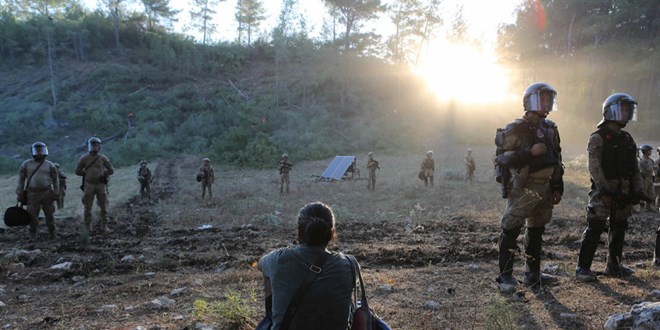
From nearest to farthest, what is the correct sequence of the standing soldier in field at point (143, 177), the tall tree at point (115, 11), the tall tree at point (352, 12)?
1. the standing soldier in field at point (143, 177)
2. the tall tree at point (352, 12)
3. the tall tree at point (115, 11)

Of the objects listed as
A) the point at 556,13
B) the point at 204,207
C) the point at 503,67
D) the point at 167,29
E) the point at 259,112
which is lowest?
the point at 204,207

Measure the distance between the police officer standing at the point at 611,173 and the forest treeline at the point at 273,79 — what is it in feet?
79.5

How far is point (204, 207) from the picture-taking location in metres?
13.2

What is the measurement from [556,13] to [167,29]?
1725 inches

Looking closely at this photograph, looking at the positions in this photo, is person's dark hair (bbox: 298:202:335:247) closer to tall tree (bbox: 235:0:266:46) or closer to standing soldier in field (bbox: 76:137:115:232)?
standing soldier in field (bbox: 76:137:115:232)

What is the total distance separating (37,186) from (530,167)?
8344 millimetres

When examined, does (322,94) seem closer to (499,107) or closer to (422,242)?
(499,107)

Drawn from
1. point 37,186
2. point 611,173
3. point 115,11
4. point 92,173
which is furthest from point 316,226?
point 115,11

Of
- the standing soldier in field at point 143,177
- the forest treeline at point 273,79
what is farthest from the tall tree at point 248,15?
the standing soldier in field at point 143,177

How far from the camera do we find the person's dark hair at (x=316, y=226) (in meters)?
2.49

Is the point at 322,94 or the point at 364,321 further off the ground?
the point at 322,94

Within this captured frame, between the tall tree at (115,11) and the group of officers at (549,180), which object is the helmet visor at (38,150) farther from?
the tall tree at (115,11)

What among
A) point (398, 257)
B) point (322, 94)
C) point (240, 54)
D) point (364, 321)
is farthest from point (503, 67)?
point (364, 321)

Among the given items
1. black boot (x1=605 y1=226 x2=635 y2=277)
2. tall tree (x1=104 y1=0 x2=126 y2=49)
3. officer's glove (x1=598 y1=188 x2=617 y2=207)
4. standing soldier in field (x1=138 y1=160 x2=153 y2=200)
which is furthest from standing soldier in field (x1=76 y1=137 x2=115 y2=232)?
tall tree (x1=104 y1=0 x2=126 y2=49)
